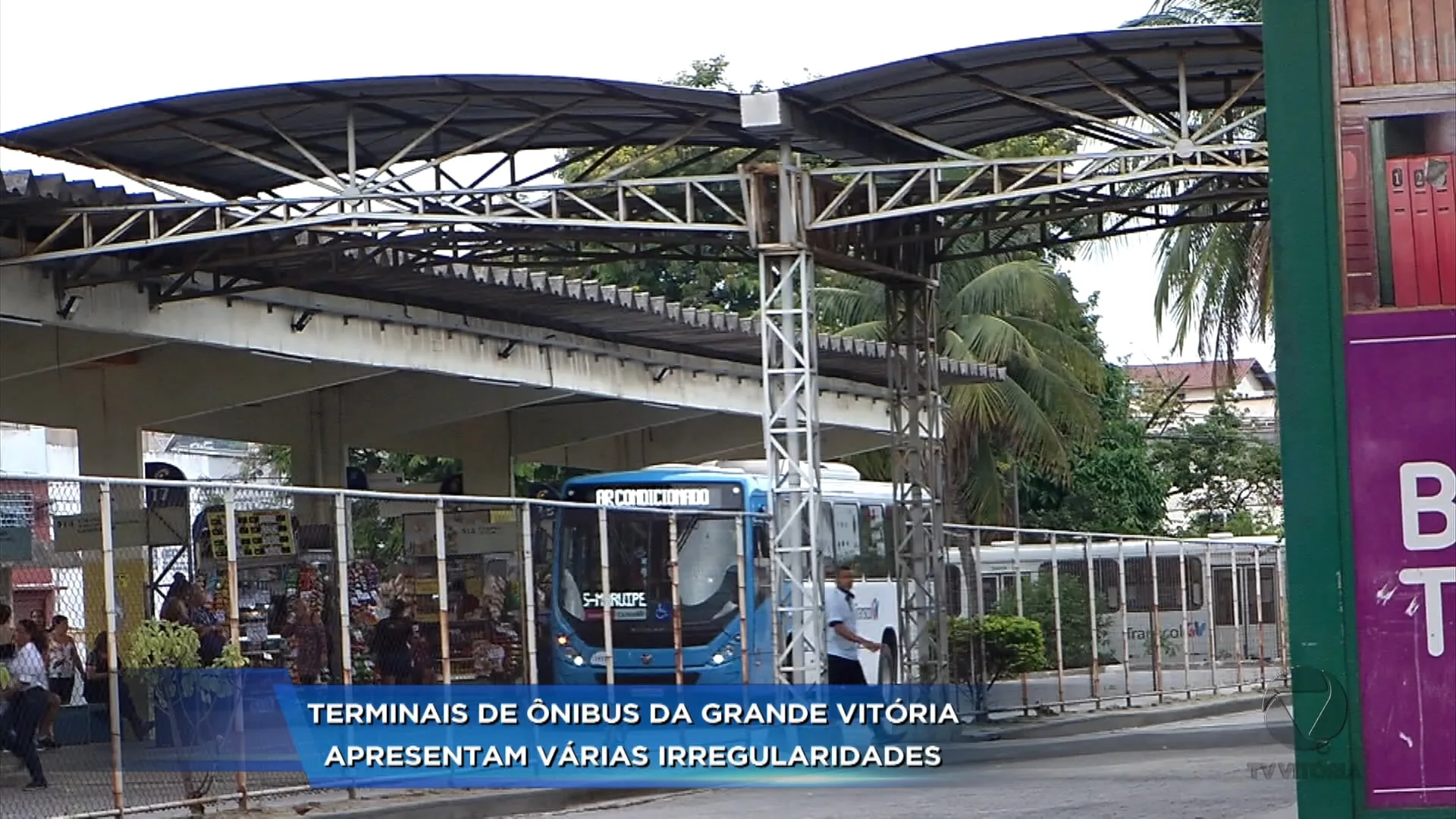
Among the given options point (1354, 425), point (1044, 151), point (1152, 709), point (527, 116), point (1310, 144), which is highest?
point (1044, 151)

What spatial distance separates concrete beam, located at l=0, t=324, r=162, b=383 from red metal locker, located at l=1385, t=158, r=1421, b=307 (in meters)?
20.1

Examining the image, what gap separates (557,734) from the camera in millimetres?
18312

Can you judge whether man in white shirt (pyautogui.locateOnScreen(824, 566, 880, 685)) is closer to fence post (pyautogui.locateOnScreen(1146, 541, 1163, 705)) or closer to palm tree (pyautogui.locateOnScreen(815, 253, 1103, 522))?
fence post (pyautogui.locateOnScreen(1146, 541, 1163, 705))

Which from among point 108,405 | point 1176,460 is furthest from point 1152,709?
point 1176,460

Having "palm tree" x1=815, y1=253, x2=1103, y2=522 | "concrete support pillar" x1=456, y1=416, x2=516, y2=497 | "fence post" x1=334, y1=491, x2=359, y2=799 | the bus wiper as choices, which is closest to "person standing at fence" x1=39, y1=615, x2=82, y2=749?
"fence post" x1=334, y1=491, x2=359, y2=799

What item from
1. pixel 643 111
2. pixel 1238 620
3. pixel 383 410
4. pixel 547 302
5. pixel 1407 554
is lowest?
pixel 1238 620

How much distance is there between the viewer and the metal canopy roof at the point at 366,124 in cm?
1872

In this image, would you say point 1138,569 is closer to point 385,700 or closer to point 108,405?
point 108,405

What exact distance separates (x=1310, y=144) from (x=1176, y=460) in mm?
60117

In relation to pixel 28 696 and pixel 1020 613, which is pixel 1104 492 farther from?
pixel 28 696

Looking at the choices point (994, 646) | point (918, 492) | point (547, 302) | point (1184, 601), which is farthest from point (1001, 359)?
point (918, 492)

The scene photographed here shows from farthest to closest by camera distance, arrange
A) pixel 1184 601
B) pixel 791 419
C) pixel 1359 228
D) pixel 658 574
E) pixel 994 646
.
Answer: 1. pixel 1184 601
2. pixel 994 646
3. pixel 658 574
4. pixel 791 419
5. pixel 1359 228

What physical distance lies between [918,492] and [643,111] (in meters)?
6.25

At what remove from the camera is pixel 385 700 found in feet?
53.0
